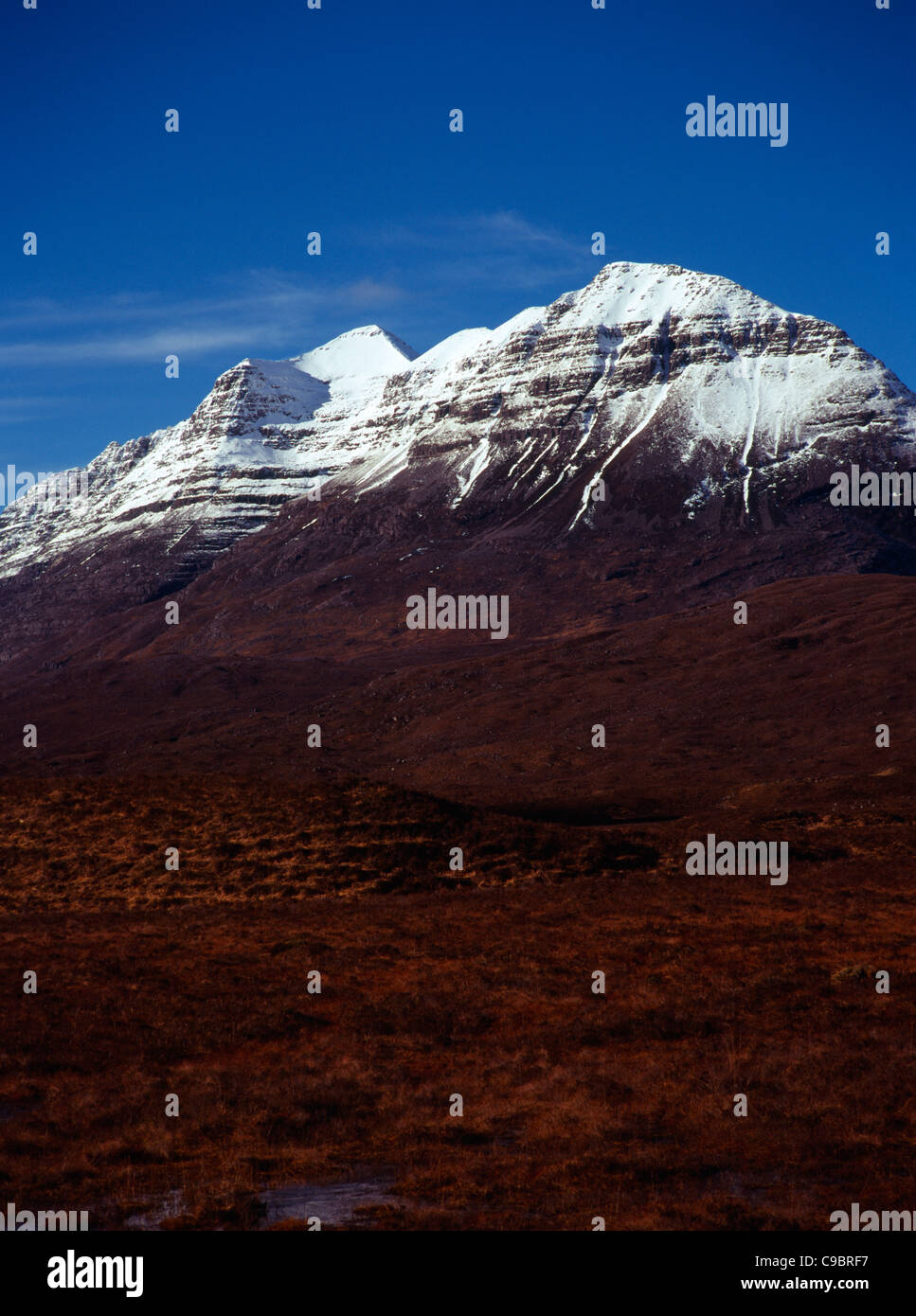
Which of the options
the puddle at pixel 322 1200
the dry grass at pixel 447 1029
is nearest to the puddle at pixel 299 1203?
the puddle at pixel 322 1200

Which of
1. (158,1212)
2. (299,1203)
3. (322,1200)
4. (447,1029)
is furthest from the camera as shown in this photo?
(447,1029)

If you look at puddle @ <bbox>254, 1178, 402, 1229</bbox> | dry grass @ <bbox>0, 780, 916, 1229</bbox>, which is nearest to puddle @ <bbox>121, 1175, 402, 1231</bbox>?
puddle @ <bbox>254, 1178, 402, 1229</bbox>

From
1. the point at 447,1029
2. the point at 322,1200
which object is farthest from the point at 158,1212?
the point at 447,1029

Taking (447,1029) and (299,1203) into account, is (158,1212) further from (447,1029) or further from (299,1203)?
(447,1029)

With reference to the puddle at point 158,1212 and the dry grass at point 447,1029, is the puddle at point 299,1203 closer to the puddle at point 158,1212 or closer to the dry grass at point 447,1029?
the puddle at point 158,1212

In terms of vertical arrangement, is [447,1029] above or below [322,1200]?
above

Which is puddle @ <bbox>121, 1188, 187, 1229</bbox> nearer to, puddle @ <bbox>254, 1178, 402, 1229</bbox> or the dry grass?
the dry grass
